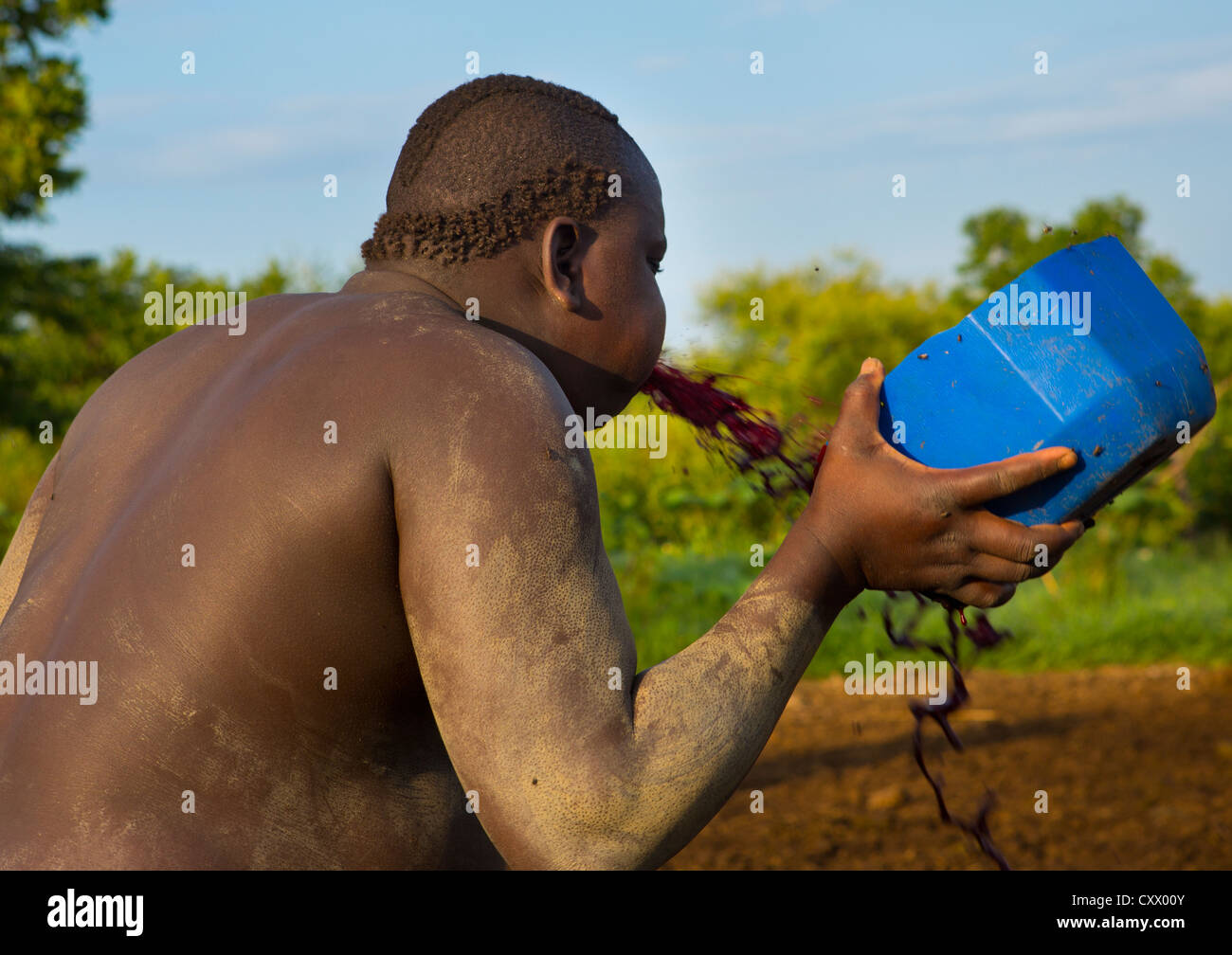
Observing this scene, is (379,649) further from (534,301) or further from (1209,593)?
(1209,593)

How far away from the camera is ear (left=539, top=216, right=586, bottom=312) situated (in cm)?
182

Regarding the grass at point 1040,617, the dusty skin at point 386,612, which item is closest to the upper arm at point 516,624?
the dusty skin at point 386,612

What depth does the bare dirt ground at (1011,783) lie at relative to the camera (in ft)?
16.7

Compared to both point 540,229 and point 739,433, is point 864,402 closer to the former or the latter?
point 540,229

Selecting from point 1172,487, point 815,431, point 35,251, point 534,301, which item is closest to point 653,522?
point 35,251

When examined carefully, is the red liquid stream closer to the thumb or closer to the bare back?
the thumb

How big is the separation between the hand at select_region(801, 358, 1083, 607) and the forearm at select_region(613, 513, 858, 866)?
44mm

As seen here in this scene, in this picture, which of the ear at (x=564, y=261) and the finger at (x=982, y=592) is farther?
the ear at (x=564, y=261)

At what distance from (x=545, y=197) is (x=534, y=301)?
0.15 meters

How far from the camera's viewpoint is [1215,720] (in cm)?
689

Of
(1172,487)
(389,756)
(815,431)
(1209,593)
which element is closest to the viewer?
(389,756)

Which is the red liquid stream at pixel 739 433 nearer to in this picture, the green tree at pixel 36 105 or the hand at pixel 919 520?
the hand at pixel 919 520

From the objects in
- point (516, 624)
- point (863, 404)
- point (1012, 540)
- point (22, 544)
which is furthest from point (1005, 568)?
point (22, 544)

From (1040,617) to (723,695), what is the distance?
8468mm
